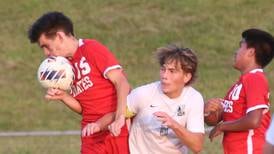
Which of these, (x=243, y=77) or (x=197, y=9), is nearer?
(x=243, y=77)

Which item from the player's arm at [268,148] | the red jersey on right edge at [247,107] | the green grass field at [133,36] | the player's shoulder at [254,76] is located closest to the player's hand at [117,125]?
the red jersey on right edge at [247,107]

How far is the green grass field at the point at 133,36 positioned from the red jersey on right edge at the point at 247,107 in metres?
8.69

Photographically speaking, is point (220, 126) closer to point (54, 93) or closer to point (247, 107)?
point (247, 107)

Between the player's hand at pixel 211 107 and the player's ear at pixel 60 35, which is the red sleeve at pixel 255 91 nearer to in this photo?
the player's hand at pixel 211 107

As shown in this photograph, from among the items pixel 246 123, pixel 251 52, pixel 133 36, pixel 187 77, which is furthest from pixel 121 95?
pixel 133 36

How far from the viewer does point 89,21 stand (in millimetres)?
22234

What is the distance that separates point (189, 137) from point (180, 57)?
0.58 meters

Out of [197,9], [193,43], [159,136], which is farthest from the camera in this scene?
[197,9]

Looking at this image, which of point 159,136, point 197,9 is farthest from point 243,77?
point 197,9

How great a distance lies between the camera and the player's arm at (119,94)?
7.24 m

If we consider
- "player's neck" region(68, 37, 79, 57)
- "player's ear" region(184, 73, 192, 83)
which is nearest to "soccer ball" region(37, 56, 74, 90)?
"player's neck" region(68, 37, 79, 57)

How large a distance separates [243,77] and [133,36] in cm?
1392

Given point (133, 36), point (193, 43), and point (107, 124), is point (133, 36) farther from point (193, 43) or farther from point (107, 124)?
point (107, 124)

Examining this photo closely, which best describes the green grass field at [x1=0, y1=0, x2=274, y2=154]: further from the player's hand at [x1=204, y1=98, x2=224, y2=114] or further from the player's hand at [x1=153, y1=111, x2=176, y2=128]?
the player's hand at [x1=153, y1=111, x2=176, y2=128]
